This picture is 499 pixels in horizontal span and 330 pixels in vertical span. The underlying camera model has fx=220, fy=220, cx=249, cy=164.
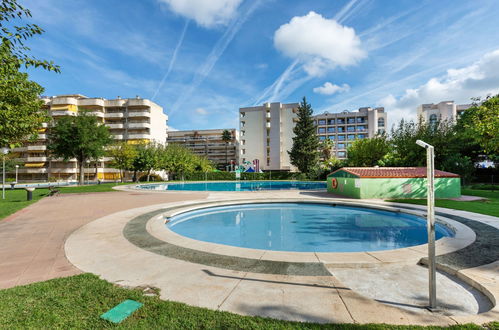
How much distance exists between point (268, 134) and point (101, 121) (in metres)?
45.2

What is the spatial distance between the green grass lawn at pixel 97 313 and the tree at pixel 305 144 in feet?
142

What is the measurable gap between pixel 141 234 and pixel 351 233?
8771 mm

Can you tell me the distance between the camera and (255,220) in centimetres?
1280

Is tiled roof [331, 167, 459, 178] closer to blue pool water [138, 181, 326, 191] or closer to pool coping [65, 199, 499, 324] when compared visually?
pool coping [65, 199, 499, 324]

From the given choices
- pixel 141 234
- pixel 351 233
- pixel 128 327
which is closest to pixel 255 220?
pixel 351 233

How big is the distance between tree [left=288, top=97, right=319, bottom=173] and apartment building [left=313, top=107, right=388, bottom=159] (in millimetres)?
25856

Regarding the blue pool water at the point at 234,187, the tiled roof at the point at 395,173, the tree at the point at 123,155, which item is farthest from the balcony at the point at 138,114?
the tiled roof at the point at 395,173

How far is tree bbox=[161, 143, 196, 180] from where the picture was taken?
43.5 m

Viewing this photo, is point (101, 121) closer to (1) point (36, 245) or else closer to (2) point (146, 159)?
(2) point (146, 159)

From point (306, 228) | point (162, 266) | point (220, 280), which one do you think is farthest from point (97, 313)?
point (306, 228)

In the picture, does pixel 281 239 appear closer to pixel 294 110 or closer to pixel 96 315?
pixel 96 315

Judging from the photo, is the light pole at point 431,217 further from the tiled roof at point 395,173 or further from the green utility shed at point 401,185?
the tiled roof at point 395,173

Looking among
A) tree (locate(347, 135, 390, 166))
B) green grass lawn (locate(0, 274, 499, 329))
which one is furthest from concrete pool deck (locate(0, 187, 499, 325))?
tree (locate(347, 135, 390, 166))

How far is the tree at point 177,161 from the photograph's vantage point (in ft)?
143
